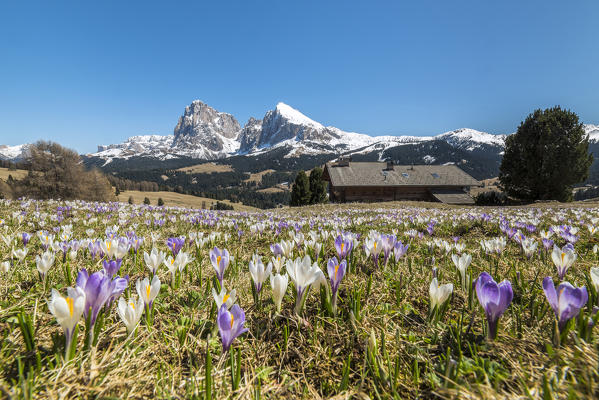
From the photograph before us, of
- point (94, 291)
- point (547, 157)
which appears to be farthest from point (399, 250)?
point (547, 157)

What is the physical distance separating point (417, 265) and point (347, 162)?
155ft

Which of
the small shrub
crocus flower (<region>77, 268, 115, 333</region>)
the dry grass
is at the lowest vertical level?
the dry grass

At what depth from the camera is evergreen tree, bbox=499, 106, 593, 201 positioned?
31.9m

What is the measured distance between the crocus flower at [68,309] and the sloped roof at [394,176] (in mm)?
41091

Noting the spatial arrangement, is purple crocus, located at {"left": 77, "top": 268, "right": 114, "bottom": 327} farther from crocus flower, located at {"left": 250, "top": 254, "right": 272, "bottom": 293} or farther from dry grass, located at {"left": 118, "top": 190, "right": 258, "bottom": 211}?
dry grass, located at {"left": 118, "top": 190, "right": 258, "bottom": 211}

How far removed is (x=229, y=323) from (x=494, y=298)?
3.95 feet

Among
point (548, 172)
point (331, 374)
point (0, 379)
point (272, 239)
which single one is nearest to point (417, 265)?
point (331, 374)

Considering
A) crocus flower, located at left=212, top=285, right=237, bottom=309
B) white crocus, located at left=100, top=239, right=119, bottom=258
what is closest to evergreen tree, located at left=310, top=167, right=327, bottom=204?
white crocus, located at left=100, top=239, right=119, bottom=258

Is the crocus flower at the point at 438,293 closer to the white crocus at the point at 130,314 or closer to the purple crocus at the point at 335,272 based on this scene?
the purple crocus at the point at 335,272

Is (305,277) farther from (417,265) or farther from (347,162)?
(347,162)

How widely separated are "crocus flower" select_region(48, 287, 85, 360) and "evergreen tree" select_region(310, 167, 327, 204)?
4839cm

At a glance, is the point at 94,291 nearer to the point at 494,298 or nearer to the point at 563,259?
the point at 494,298

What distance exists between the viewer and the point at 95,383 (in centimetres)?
98

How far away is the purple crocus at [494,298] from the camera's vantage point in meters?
1.20
